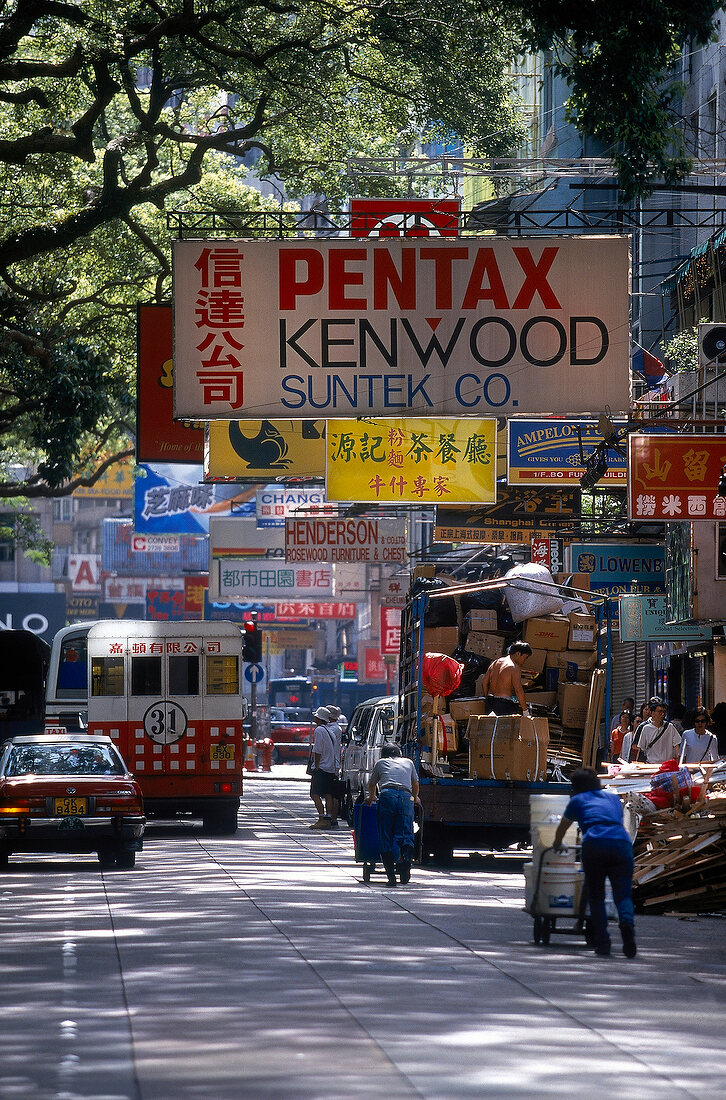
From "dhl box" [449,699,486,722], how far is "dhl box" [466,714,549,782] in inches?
27.1

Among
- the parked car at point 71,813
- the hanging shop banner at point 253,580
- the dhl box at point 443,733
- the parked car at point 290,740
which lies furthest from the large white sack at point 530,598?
the parked car at point 290,740

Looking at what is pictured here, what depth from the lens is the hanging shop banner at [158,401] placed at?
23.6 m

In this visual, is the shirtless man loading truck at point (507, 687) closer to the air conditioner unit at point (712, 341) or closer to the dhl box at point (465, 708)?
the dhl box at point (465, 708)

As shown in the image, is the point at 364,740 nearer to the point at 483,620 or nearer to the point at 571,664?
the point at 483,620

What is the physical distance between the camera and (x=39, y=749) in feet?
63.0

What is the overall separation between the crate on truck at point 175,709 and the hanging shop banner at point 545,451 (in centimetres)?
477

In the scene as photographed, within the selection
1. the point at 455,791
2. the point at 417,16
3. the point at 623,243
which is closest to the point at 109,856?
the point at 455,791

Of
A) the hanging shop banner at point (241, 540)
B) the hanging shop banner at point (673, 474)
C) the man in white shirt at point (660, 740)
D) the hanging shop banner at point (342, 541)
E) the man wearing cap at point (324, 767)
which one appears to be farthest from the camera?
the hanging shop banner at point (241, 540)

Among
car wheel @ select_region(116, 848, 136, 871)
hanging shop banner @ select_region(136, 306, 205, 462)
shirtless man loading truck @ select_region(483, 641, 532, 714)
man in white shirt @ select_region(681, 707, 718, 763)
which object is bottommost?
car wheel @ select_region(116, 848, 136, 871)

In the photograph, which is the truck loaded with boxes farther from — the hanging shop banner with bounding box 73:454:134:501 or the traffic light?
the hanging shop banner with bounding box 73:454:134:501

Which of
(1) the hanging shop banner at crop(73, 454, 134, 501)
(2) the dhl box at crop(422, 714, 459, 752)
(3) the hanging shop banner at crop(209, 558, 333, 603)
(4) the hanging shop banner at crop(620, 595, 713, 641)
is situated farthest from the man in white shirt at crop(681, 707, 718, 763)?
(1) the hanging shop banner at crop(73, 454, 134, 501)

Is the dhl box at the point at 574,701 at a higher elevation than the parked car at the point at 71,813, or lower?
higher

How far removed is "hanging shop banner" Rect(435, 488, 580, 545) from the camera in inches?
1102

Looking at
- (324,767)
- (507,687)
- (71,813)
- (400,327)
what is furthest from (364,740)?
(71,813)
